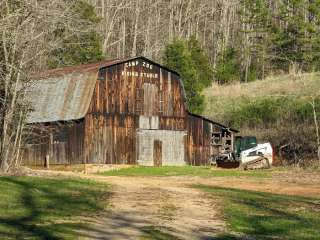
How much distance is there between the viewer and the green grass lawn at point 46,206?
42.2 ft

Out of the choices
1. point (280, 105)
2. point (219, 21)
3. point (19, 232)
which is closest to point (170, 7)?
point (219, 21)

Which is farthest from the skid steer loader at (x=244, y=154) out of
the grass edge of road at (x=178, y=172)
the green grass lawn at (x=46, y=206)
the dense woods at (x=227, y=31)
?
the dense woods at (x=227, y=31)

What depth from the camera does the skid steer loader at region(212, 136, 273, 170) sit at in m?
40.5

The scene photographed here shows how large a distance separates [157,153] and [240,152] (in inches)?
219

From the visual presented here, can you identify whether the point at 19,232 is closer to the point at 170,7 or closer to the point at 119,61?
the point at 119,61

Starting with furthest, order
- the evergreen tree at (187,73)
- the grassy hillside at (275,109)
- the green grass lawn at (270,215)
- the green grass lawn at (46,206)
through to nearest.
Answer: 1. the evergreen tree at (187,73)
2. the grassy hillside at (275,109)
3. the green grass lawn at (270,215)
4. the green grass lawn at (46,206)

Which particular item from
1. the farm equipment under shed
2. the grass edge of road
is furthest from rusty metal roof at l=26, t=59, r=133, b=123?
the farm equipment under shed

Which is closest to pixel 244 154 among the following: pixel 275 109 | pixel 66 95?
pixel 275 109

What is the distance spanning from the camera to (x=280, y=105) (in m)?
53.8

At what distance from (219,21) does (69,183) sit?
73.2 m

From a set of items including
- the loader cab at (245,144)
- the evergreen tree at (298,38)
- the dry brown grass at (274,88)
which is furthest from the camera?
the evergreen tree at (298,38)

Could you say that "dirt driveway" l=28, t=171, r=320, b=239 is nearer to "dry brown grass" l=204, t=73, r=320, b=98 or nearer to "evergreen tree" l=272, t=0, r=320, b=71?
"dry brown grass" l=204, t=73, r=320, b=98

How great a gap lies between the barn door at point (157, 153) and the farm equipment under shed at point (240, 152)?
148 inches

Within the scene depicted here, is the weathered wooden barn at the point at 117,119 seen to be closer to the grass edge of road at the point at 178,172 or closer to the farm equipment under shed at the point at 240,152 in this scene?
the farm equipment under shed at the point at 240,152
